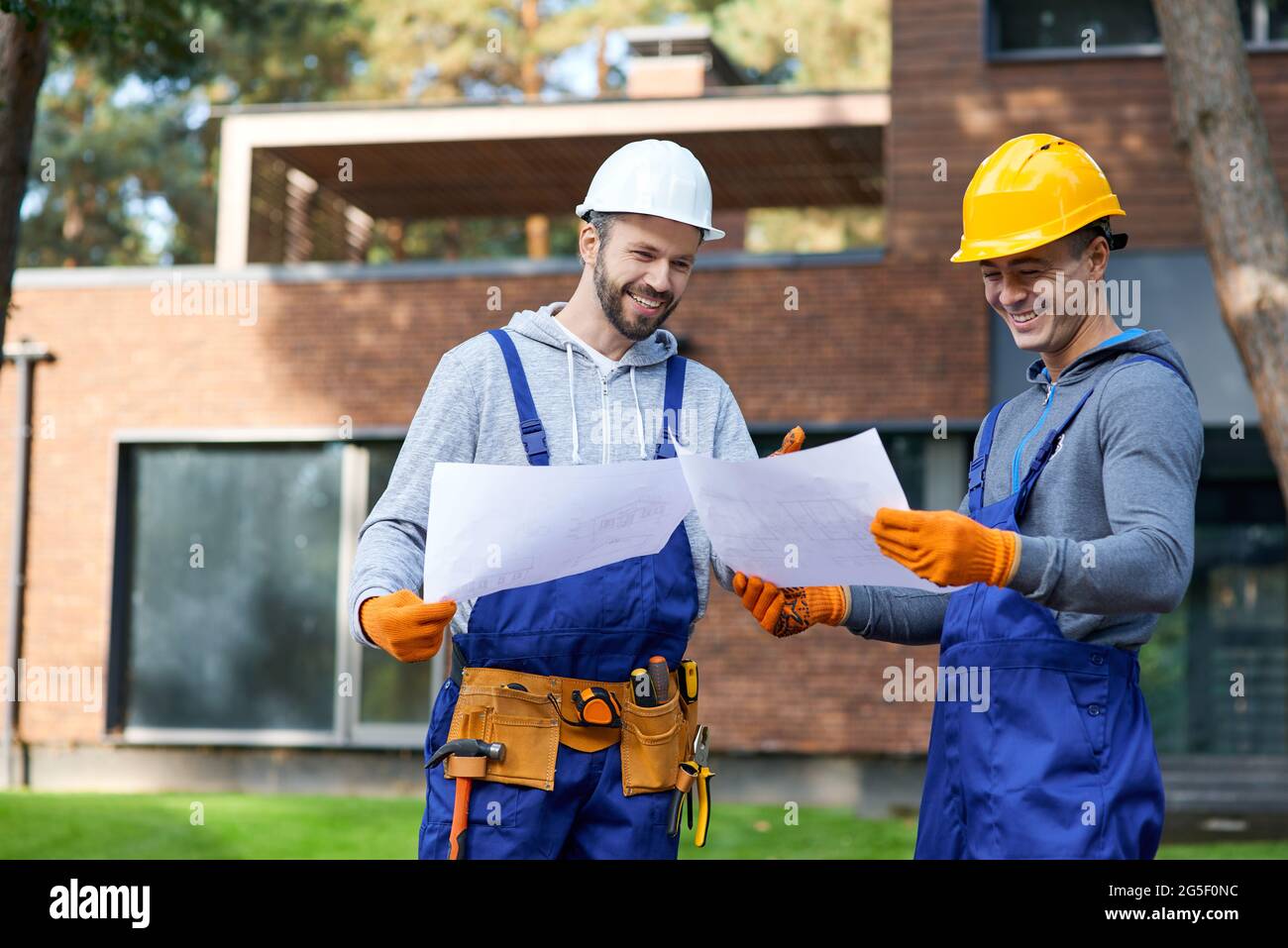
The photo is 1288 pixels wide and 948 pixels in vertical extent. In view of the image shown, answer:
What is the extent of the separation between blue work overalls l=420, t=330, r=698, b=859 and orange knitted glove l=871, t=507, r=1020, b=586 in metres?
0.62

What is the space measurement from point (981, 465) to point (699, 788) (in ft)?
2.85

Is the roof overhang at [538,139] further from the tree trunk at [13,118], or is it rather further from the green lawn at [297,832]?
the tree trunk at [13,118]

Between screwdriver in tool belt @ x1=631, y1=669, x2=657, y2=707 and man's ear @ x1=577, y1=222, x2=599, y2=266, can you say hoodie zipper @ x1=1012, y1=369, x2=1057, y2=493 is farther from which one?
man's ear @ x1=577, y1=222, x2=599, y2=266

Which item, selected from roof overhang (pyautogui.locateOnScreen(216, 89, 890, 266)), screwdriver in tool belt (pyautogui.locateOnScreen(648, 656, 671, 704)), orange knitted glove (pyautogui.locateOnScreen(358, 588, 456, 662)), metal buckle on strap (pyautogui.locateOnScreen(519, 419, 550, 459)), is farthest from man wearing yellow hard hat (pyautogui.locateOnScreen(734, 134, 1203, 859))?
roof overhang (pyautogui.locateOnScreen(216, 89, 890, 266))

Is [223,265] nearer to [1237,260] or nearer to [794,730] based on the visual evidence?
[794,730]

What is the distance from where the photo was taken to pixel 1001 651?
2.76m

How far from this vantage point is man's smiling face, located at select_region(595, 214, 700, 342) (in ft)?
10.1

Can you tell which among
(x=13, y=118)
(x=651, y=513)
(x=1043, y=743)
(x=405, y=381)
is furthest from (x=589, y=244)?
(x=405, y=381)

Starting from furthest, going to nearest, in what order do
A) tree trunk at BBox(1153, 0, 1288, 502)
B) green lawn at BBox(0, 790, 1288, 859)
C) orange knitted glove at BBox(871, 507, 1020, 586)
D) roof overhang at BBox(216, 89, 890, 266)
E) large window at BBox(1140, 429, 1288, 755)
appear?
roof overhang at BBox(216, 89, 890, 266)
large window at BBox(1140, 429, 1288, 755)
green lawn at BBox(0, 790, 1288, 859)
tree trunk at BBox(1153, 0, 1288, 502)
orange knitted glove at BBox(871, 507, 1020, 586)

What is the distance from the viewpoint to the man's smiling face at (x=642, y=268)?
10.1 feet

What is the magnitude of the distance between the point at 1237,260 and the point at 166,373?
29.3ft

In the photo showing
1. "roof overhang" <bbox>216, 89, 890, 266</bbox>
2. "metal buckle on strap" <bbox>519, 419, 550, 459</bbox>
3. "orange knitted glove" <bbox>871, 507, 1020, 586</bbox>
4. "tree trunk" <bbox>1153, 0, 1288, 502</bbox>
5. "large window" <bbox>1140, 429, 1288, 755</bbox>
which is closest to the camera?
"orange knitted glove" <bbox>871, 507, 1020, 586</bbox>

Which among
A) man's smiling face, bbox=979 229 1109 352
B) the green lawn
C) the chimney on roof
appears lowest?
the green lawn

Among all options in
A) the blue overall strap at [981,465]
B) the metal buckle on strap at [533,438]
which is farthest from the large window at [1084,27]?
the metal buckle on strap at [533,438]
